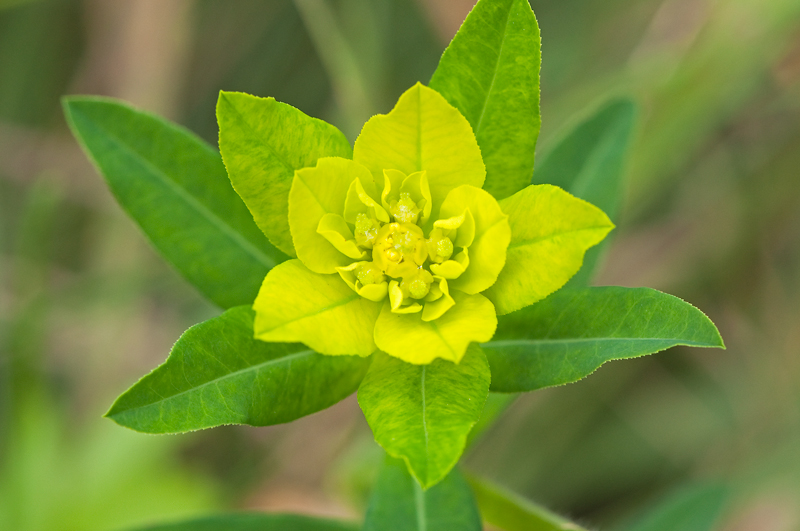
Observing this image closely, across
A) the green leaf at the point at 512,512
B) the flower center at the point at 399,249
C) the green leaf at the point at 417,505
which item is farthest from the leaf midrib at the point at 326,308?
the green leaf at the point at 512,512

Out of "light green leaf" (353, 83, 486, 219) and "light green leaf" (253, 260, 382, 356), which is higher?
"light green leaf" (353, 83, 486, 219)

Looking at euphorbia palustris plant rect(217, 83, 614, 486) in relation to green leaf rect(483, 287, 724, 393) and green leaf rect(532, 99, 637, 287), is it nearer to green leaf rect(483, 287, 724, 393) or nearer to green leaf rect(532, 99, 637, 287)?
green leaf rect(483, 287, 724, 393)

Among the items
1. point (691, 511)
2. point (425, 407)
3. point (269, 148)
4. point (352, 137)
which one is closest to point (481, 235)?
point (425, 407)

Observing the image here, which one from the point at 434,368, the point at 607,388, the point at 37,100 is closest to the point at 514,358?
the point at 434,368

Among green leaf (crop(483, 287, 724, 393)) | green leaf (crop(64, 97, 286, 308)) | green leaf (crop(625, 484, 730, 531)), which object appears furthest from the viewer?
green leaf (crop(625, 484, 730, 531))

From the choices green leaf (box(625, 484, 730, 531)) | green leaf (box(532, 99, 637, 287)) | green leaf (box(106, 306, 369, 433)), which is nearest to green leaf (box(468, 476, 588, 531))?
green leaf (box(106, 306, 369, 433))

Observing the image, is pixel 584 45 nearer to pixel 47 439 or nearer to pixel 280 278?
pixel 280 278
